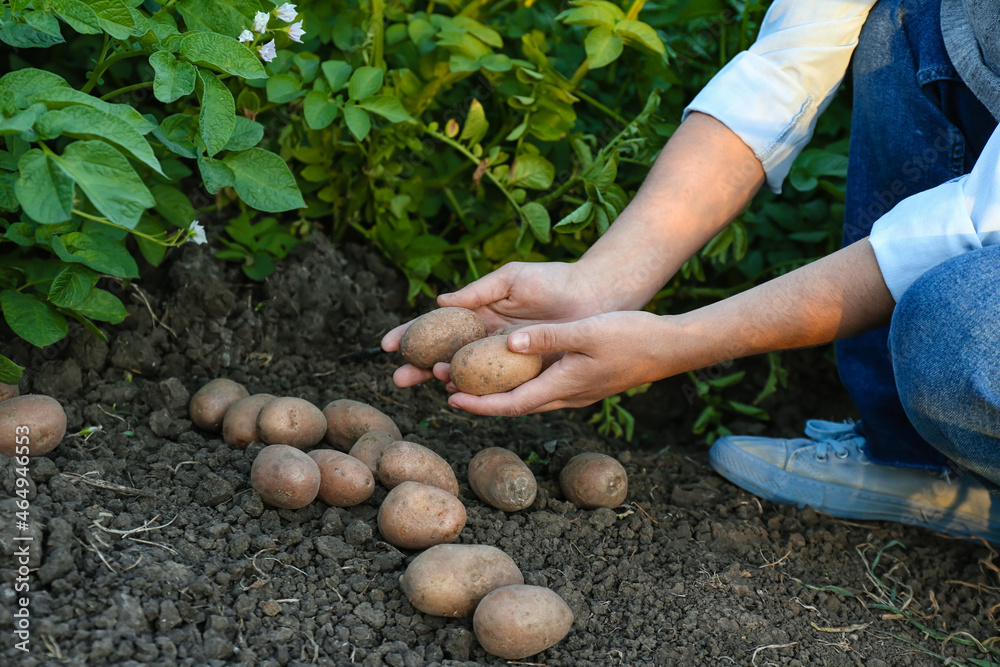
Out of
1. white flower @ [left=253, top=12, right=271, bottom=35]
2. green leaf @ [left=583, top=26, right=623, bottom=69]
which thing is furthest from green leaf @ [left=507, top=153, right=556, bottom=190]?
white flower @ [left=253, top=12, right=271, bottom=35]

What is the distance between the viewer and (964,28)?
1.76m

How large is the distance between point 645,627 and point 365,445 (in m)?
0.69

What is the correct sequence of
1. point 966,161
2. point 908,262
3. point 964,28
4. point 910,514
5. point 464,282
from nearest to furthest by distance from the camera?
1. point 908,262
2. point 964,28
3. point 966,161
4. point 910,514
5. point 464,282

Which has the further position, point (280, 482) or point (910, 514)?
point (910, 514)

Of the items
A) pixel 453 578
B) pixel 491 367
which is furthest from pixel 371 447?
pixel 453 578

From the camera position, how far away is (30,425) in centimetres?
158

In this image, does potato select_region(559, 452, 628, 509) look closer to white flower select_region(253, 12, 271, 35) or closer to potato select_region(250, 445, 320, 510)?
potato select_region(250, 445, 320, 510)

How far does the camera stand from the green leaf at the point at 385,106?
2010 mm

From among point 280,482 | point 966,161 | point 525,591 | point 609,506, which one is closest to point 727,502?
point 609,506

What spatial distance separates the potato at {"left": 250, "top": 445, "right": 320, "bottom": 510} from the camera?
62.3 inches

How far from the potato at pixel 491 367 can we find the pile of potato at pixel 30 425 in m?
0.78

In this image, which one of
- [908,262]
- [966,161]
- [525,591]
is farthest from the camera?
[966,161]

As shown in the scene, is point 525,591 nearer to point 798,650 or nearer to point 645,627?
point 645,627

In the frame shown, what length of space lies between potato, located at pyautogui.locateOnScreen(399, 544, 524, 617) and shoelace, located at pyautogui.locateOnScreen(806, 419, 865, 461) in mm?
1002
